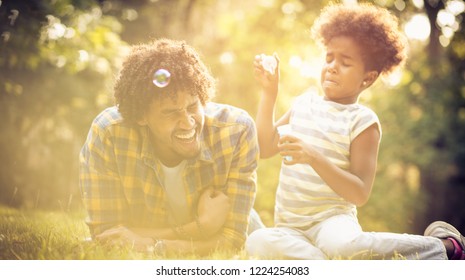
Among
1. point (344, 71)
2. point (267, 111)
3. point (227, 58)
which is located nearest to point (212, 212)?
point (267, 111)

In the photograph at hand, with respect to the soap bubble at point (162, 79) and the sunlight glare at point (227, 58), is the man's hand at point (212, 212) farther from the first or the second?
the sunlight glare at point (227, 58)

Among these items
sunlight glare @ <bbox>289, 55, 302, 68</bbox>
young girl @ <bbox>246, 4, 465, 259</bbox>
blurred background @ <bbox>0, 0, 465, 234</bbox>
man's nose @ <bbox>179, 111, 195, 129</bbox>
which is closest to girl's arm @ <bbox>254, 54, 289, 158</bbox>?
young girl @ <bbox>246, 4, 465, 259</bbox>

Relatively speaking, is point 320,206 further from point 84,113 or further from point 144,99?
point 84,113

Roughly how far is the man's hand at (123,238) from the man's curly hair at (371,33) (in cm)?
113

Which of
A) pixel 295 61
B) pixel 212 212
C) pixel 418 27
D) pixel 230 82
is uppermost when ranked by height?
pixel 418 27

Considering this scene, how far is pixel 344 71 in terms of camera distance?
2.38 meters

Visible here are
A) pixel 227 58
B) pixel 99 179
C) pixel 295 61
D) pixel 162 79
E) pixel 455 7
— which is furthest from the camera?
pixel 227 58

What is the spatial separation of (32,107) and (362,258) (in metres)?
2.92

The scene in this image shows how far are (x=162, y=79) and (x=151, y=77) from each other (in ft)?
0.15

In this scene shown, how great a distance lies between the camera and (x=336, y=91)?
2.41 metres

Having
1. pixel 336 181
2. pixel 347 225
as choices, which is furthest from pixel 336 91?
pixel 347 225

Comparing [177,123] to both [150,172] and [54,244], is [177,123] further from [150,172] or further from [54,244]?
[54,244]

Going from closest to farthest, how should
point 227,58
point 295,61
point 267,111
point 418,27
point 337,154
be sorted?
1. point 337,154
2. point 267,111
3. point 295,61
4. point 418,27
5. point 227,58

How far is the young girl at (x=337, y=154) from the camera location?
2.23 meters
